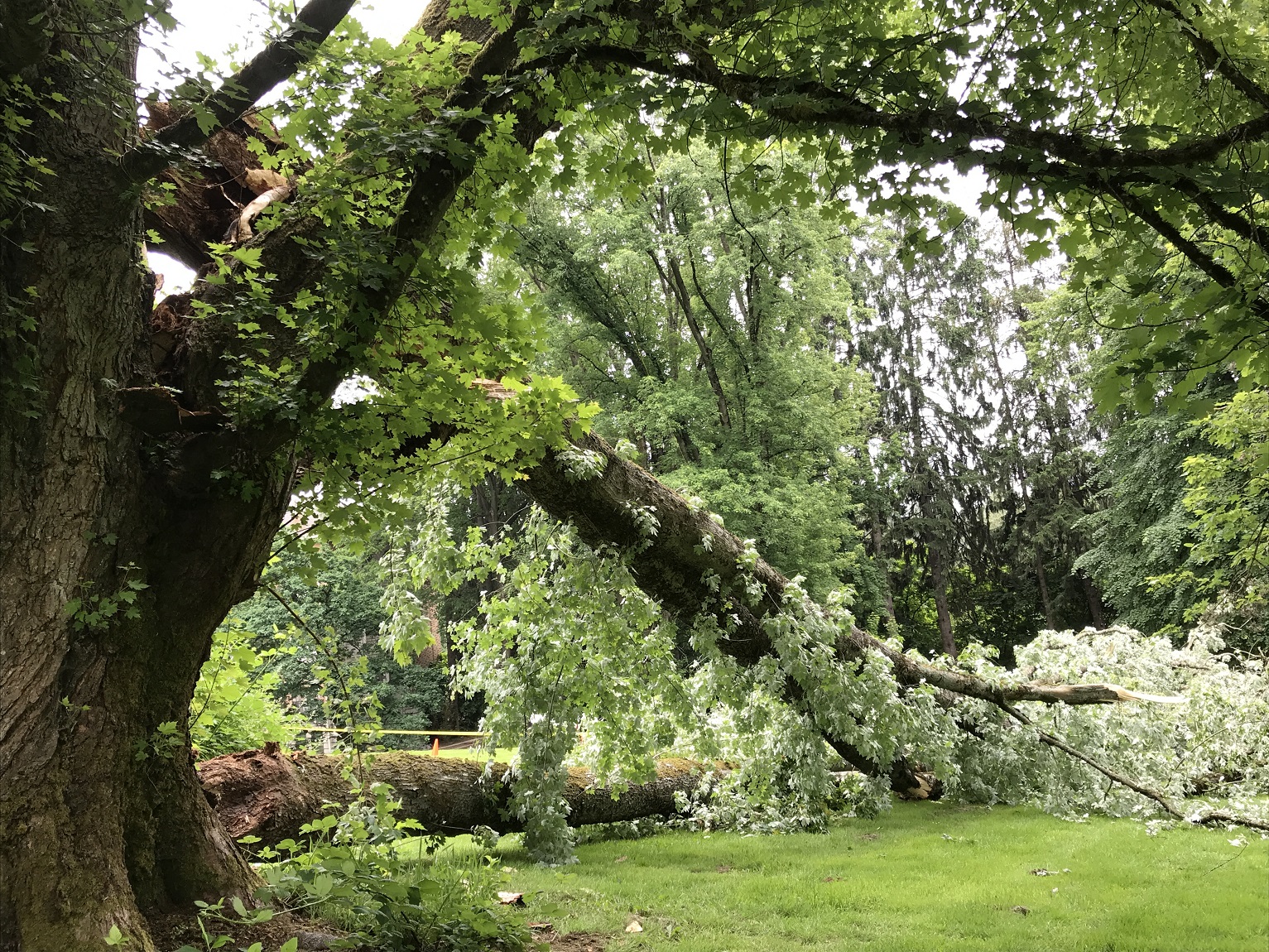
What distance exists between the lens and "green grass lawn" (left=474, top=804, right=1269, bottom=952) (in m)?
4.20

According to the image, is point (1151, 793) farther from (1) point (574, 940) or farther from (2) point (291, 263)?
(2) point (291, 263)

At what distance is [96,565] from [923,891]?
526 cm

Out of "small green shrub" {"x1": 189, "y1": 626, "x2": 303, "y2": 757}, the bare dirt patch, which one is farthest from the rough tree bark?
the bare dirt patch

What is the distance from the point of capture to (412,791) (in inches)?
257

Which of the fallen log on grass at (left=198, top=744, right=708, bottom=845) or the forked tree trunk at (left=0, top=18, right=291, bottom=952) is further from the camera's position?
the fallen log on grass at (left=198, top=744, right=708, bottom=845)

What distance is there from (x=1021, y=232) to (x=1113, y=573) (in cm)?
1969

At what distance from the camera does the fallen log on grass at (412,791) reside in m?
5.04

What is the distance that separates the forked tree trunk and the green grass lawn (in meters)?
1.68

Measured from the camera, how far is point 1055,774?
848cm

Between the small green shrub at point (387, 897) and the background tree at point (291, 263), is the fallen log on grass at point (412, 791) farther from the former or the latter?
the background tree at point (291, 263)

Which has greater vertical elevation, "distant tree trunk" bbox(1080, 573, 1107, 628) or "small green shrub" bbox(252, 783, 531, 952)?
"distant tree trunk" bbox(1080, 573, 1107, 628)

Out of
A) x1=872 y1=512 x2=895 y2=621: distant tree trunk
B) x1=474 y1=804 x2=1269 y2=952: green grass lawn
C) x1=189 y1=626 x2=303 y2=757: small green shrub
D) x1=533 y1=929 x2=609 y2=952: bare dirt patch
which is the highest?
x1=872 y1=512 x2=895 y2=621: distant tree trunk

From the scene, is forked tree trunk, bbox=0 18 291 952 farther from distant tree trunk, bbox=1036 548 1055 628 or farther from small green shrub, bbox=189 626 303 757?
distant tree trunk, bbox=1036 548 1055 628

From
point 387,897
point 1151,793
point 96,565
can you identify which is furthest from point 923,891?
point 96,565
